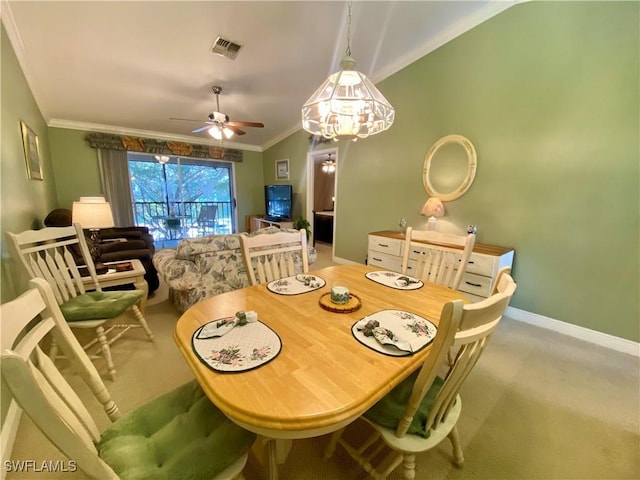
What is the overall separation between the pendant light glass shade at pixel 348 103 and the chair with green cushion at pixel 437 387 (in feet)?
3.87

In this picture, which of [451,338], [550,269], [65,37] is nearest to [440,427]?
[451,338]

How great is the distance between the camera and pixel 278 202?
19.3ft

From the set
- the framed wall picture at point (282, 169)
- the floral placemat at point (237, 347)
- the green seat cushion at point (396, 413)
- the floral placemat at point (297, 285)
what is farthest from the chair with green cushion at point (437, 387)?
the framed wall picture at point (282, 169)

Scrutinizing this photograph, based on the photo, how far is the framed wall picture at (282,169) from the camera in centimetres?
577

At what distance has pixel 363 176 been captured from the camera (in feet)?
13.2

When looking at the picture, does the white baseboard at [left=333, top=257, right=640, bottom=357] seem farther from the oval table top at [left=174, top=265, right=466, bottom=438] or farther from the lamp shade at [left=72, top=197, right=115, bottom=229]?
the lamp shade at [left=72, top=197, right=115, bottom=229]

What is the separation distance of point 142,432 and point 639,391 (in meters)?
2.82

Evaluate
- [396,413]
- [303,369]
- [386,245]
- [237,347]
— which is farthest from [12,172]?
[386,245]

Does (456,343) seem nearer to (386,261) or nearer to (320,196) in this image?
(386,261)

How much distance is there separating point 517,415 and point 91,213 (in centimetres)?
348

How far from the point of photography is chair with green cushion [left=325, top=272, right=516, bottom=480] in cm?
70

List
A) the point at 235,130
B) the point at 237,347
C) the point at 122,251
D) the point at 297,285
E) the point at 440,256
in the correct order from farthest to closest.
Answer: the point at 235,130 < the point at 122,251 < the point at 440,256 < the point at 297,285 < the point at 237,347

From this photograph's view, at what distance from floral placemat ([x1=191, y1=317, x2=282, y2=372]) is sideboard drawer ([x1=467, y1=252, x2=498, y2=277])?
2.14 m

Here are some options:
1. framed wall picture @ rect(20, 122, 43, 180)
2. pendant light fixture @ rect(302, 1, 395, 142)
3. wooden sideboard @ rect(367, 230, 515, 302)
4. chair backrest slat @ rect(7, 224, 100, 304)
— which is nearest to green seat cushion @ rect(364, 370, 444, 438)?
pendant light fixture @ rect(302, 1, 395, 142)
